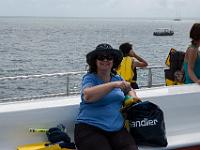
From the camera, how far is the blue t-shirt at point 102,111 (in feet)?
13.6

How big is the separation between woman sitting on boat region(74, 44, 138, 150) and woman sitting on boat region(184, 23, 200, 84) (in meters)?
1.35

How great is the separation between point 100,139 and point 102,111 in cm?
28

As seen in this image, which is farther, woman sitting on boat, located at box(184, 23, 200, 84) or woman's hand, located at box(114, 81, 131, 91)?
woman sitting on boat, located at box(184, 23, 200, 84)

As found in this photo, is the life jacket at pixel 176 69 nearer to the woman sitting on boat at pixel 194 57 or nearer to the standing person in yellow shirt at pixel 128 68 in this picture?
the woman sitting on boat at pixel 194 57

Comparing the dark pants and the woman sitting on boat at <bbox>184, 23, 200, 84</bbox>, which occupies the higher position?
the woman sitting on boat at <bbox>184, 23, 200, 84</bbox>

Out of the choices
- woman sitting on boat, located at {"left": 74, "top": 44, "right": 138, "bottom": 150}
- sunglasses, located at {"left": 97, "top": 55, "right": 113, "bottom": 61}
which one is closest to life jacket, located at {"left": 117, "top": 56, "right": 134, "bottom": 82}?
woman sitting on boat, located at {"left": 74, "top": 44, "right": 138, "bottom": 150}

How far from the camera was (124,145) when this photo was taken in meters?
4.07

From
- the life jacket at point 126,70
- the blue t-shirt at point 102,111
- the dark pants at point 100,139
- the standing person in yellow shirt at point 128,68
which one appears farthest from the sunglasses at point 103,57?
the life jacket at point 126,70

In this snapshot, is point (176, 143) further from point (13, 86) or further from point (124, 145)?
point (13, 86)

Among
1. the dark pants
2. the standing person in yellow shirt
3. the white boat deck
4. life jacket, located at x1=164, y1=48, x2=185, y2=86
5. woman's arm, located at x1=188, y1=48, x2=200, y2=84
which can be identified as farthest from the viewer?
the standing person in yellow shirt

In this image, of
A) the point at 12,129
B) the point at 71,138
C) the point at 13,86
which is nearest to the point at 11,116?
the point at 12,129

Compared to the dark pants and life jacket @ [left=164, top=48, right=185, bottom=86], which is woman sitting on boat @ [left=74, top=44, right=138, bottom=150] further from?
life jacket @ [left=164, top=48, right=185, bottom=86]

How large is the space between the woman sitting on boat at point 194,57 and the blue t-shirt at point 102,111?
1.43 meters

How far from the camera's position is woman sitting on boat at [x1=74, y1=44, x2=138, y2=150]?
402cm
